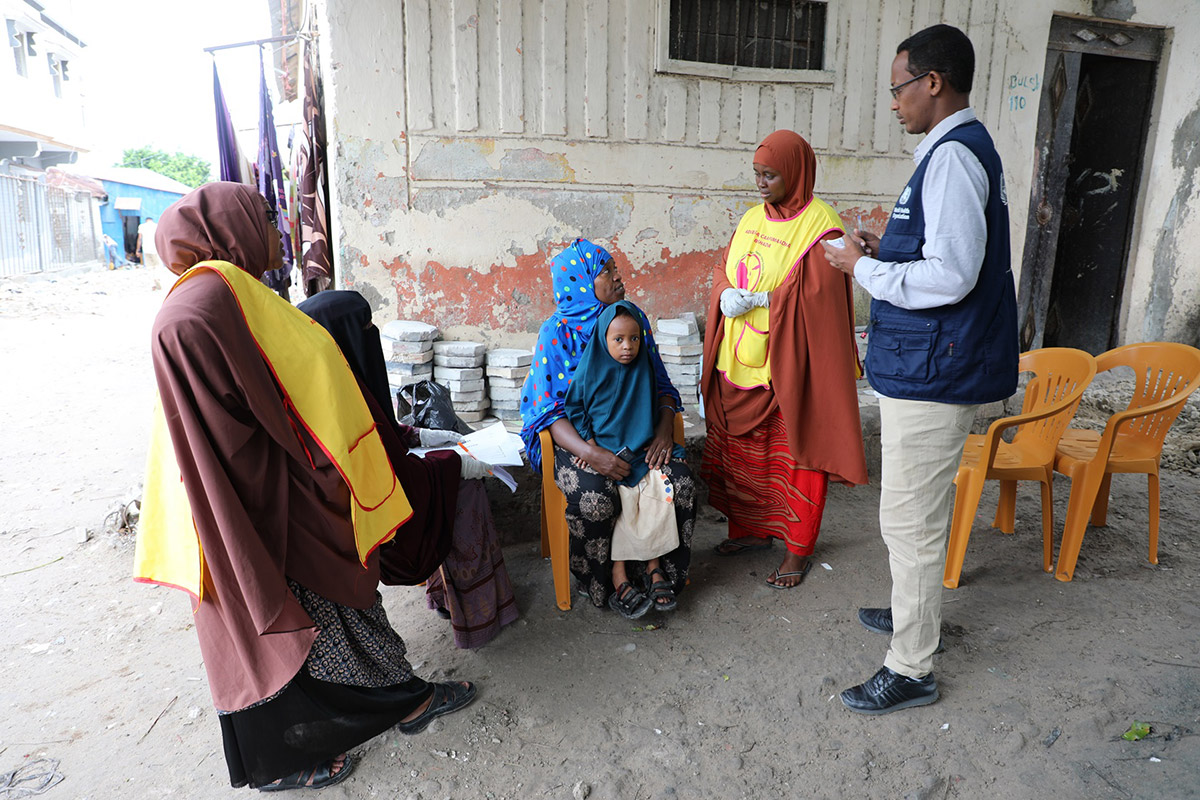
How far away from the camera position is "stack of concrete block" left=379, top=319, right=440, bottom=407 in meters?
4.21

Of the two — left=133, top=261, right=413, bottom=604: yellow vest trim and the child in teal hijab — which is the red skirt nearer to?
the child in teal hijab

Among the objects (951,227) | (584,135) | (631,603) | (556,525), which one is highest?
(584,135)

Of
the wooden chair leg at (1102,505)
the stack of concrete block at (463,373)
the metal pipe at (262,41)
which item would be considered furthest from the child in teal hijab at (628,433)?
the metal pipe at (262,41)

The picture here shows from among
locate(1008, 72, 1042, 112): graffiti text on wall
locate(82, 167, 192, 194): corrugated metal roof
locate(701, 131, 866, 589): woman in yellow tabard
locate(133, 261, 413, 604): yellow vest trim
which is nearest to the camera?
locate(133, 261, 413, 604): yellow vest trim

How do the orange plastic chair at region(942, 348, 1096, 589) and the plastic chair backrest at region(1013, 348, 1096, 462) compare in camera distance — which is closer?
the orange plastic chair at region(942, 348, 1096, 589)

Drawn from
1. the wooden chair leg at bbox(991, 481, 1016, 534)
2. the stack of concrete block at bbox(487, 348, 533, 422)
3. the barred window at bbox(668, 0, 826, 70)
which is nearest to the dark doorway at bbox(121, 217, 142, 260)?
the stack of concrete block at bbox(487, 348, 533, 422)

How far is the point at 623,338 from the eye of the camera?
2.87m

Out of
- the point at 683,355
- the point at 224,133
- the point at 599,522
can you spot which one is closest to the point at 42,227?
the point at 224,133

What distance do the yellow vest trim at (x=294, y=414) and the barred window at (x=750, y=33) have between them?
3.69 meters

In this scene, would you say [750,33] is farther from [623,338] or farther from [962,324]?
[962,324]

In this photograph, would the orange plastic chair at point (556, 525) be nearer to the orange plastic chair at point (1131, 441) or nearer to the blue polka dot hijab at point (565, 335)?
the blue polka dot hijab at point (565, 335)

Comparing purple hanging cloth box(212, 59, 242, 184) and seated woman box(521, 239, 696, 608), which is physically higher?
purple hanging cloth box(212, 59, 242, 184)

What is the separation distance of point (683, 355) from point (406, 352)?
1.65 metres

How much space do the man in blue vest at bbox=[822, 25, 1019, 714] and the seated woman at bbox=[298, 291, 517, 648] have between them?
1.34 m
